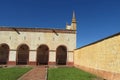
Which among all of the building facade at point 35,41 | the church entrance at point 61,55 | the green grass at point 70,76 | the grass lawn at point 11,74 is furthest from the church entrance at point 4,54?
the green grass at point 70,76

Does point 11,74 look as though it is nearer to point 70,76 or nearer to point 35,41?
point 70,76

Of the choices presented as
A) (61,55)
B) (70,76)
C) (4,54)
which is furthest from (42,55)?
(70,76)

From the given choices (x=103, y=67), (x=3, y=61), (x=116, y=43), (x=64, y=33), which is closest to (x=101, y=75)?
(x=103, y=67)

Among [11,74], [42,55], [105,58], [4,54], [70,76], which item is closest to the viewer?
[105,58]

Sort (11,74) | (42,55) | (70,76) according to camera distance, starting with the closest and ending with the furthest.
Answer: (70,76)
(11,74)
(42,55)

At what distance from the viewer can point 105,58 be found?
16391 millimetres

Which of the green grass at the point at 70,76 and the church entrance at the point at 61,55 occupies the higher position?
the church entrance at the point at 61,55

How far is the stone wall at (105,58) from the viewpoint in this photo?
45.9 ft

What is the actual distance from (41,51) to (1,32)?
823 centimetres

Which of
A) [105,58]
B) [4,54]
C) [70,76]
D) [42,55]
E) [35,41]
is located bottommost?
[70,76]

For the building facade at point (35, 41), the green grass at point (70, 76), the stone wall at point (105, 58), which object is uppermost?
the building facade at point (35, 41)

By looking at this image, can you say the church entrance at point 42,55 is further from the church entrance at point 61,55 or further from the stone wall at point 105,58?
the stone wall at point 105,58

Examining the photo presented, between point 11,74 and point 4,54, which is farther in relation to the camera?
point 4,54

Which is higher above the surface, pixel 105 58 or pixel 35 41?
pixel 35 41
